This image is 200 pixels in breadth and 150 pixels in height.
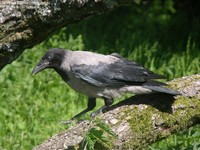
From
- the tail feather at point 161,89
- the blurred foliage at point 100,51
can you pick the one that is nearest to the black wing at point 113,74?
the tail feather at point 161,89

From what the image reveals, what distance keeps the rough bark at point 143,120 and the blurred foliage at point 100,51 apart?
0.52ft

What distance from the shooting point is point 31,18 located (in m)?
5.32

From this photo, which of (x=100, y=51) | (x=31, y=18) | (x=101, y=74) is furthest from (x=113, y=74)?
(x=100, y=51)

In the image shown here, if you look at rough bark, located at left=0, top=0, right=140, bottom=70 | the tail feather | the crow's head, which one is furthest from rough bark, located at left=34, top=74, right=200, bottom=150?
rough bark, located at left=0, top=0, right=140, bottom=70

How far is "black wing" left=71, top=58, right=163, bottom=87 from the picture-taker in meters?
5.34

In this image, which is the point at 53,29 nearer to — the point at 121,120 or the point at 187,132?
the point at 121,120

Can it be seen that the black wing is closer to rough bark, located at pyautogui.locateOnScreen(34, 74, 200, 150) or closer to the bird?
the bird

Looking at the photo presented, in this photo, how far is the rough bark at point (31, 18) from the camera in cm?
528

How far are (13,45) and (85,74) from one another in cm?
62

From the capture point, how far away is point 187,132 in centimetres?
582

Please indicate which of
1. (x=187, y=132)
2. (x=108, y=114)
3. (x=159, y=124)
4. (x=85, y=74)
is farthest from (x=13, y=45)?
(x=187, y=132)

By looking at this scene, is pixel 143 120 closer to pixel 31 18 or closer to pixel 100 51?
pixel 31 18

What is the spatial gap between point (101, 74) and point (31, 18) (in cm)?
71

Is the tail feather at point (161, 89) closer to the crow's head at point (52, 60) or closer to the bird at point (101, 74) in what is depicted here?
the bird at point (101, 74)
